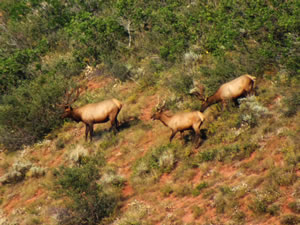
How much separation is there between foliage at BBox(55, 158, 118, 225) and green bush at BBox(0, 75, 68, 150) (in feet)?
23.6

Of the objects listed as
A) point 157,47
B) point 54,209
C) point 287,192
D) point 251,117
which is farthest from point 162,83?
point 287,192

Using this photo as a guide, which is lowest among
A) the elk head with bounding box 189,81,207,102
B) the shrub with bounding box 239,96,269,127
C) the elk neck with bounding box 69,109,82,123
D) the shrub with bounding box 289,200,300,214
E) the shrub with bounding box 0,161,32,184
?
the shrub with bounding box 0,161,32,184

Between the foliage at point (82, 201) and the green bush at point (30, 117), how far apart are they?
7198 mm

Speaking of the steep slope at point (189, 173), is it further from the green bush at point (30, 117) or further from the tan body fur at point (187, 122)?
the green bush at point (30, 117)

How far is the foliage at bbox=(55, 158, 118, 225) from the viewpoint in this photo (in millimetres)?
10422

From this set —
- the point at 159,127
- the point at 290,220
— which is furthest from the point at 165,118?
the point at 290,220

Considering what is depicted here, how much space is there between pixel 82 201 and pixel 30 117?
8.37 meters

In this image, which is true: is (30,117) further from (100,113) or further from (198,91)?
(198,91)

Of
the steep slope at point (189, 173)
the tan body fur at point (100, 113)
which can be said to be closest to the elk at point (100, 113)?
the tan body fur at point (100, 113)

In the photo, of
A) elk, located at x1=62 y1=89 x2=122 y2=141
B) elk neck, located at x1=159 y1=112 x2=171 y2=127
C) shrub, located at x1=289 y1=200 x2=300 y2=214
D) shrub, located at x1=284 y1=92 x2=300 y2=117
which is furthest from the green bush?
shrub, located at x1=289 y1=200 x2=300 y2=214

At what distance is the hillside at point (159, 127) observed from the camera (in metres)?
9.46

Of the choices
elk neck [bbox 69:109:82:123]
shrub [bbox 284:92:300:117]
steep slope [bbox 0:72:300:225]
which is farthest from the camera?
elk neck [bbox 69:109:82:123]

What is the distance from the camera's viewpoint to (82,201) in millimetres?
10438

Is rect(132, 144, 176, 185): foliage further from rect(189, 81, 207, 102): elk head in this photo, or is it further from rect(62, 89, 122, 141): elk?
rect(62, 89, 122, 141): elk
